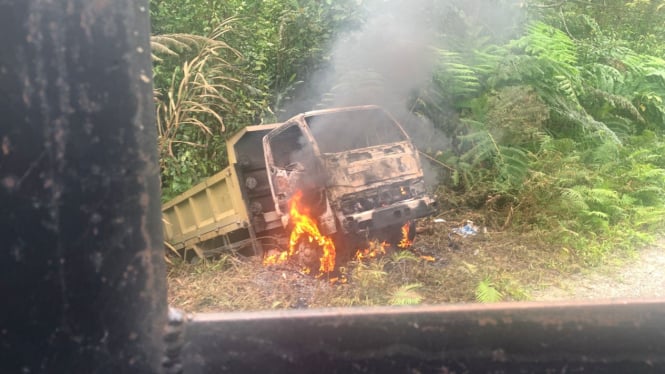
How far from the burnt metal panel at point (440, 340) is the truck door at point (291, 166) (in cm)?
333

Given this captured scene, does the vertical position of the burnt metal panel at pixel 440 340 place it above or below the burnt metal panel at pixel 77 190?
below

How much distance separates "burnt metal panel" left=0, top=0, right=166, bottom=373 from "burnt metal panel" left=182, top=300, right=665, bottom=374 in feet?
0.43

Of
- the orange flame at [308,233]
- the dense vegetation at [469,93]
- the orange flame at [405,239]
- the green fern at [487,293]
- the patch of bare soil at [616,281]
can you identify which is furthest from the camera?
the dense vegetation at [469,93]

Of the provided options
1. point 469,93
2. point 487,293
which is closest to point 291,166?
point 487,293

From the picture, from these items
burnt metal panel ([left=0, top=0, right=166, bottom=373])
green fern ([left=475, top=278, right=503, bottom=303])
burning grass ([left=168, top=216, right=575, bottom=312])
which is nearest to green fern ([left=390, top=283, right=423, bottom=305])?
burning grass ([left=168, top=216, right=575, bottom=312])

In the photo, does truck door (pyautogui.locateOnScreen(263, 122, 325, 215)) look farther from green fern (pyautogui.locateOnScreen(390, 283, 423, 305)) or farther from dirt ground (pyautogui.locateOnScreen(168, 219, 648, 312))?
green fern (pyautogui.locateOnScreen(390, 283, 423, 305))

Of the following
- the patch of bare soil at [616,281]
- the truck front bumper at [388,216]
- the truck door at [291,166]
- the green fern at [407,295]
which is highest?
the truck door at [291,166]

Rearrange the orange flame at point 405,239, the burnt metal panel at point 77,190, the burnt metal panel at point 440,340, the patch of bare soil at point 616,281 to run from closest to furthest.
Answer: the burnt metal panel at point 77,190, the burnt metal panel at point 440,340, the patch of bare soil at point 616,281, the orange flame at point 405,239

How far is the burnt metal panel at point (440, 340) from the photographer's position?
32.8 inches

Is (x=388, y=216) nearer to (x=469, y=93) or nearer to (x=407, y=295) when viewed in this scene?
(x=407, y=295)

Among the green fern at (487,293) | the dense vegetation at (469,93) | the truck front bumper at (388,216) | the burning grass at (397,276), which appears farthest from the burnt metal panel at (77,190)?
the dense vegetation at (469,93)

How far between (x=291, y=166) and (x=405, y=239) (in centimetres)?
113

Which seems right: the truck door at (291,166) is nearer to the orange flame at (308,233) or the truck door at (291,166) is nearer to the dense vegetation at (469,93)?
the orange flame at (308,233)

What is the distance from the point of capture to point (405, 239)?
450 centimetres
